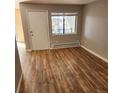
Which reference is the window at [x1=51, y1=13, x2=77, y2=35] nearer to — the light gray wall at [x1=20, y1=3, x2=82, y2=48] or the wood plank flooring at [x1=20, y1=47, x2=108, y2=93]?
the light gray wall at [x1=20, y1=3, x2=82, y2=48]

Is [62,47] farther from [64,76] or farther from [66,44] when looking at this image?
[64,76]

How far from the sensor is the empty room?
3.46 meters

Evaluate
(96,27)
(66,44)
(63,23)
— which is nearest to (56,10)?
(63,23)

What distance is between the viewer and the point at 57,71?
4375 millimetres

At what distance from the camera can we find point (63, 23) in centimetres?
760

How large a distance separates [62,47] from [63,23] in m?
1.34

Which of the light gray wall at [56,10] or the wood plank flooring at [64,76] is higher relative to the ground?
the light gray wall at [56,10]

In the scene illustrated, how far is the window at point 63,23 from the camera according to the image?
7.38 meters

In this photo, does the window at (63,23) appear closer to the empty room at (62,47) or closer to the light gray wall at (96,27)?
the empty room at (62,47)

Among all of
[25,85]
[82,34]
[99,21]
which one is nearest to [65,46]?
[82,34]

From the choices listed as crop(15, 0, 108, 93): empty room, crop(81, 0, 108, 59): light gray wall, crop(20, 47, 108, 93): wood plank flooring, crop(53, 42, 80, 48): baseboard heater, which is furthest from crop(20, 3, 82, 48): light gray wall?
crop(20, 47, 108, 93): wood plank flooring

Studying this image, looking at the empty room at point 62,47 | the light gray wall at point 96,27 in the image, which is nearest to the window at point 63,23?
the empty room at point 62,47
